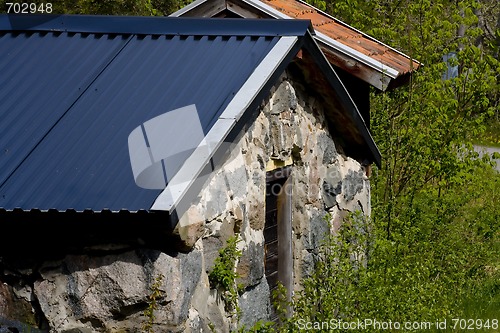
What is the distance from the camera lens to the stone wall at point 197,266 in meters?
5.35

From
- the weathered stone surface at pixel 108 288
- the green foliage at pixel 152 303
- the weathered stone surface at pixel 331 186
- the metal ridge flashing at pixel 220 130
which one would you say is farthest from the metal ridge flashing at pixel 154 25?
the green foliage at pixel 152 303

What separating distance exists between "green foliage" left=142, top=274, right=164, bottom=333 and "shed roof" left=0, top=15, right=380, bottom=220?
457mm

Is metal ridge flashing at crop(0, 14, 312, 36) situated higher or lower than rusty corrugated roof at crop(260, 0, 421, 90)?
lower

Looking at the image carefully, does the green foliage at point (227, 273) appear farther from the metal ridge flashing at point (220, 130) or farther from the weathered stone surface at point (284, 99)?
the weathered stone surface at point (284, 99)

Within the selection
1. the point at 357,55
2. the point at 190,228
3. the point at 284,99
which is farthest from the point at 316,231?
the point at 190,228

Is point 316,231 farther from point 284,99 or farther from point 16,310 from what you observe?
point 16,310

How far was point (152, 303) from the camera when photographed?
532 cm

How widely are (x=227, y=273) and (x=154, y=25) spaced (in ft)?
6.92

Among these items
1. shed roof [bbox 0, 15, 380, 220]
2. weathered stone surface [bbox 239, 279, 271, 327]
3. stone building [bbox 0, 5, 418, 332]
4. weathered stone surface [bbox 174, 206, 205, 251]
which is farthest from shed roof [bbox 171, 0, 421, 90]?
weathered stone surface [bbox 174, 206, 205, 251]

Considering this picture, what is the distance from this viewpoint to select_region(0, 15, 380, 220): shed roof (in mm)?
5488

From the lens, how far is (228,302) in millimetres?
6141

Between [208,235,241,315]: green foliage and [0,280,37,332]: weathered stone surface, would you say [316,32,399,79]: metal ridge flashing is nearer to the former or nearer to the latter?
[208,235,241,315]: green foliage

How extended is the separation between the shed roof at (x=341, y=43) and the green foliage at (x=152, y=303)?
3.96 meters

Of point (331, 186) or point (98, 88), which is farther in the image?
point (331, 186)
